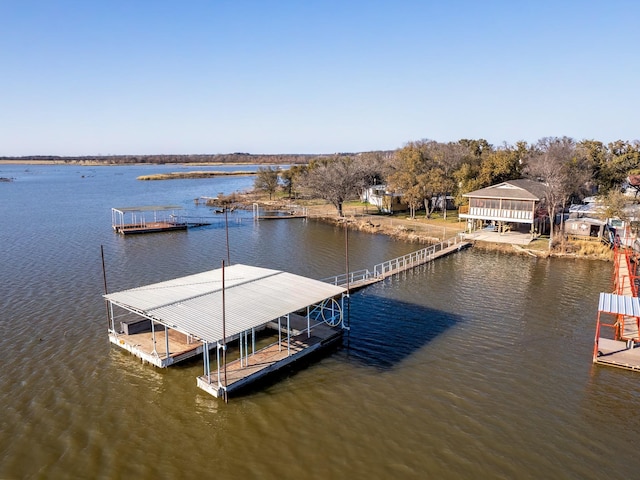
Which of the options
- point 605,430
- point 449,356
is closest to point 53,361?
point 449,356

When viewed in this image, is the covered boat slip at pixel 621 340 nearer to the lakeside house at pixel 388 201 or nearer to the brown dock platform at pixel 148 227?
the lakeside house at pixel 388 201

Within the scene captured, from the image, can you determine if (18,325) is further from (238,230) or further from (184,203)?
(184,203)

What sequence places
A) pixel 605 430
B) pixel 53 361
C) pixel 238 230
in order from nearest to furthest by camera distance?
pixel 605 430, pixel 53 361, pixel 238 230

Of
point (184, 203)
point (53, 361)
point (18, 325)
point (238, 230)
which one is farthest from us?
point (184, 203)

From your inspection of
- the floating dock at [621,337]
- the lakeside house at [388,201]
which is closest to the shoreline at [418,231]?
the lakeside house at [388,201]

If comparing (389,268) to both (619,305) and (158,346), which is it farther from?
(158,346)

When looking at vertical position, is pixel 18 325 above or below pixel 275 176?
below

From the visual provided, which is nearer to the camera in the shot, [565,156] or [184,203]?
[565,156]
